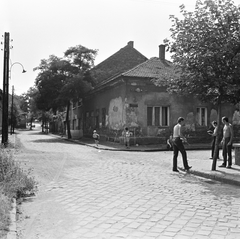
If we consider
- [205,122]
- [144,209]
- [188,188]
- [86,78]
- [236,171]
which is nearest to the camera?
[144,209]

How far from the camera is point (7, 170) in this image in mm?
6789

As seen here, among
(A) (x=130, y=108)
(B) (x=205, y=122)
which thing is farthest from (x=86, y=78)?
(B) (x=205, y=122)

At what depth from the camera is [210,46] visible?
345 inches

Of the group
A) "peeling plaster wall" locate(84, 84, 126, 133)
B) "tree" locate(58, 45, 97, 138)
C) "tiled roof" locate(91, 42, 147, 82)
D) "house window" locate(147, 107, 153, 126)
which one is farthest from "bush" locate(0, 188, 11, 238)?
"tiled roof" locate(91, 42, 147, 82)

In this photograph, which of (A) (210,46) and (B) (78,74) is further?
(B) (78,74)

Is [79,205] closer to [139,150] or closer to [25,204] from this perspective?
[25,204]

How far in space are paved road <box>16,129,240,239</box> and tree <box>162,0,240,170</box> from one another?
294cm

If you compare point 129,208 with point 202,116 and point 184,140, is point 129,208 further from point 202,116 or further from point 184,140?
point 202,116

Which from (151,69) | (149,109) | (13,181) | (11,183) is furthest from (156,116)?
(11,183)

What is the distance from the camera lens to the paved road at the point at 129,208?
438 centimetres

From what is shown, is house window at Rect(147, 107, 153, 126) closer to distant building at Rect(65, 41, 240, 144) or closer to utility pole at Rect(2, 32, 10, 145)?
distant building at Rect(65, 41, 240, 144)

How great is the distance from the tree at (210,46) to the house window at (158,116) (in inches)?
519

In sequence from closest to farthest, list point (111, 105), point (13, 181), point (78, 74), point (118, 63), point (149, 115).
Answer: point (13, 181) → point (149, 115) → point (111, 105) → point (78, 74) → point (118, 63)

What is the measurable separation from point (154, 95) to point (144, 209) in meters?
17.7
